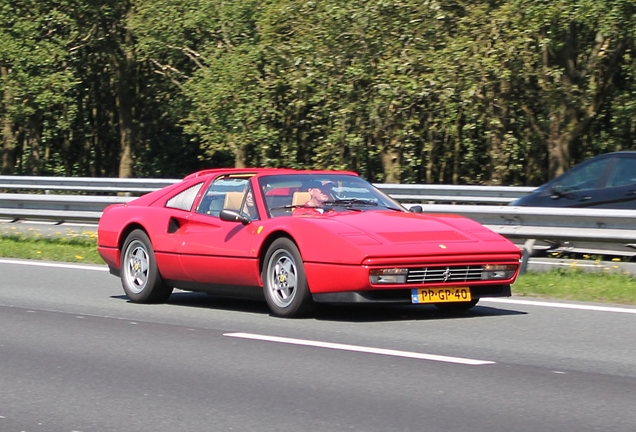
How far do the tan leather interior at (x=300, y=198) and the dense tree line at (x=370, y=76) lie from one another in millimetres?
14184

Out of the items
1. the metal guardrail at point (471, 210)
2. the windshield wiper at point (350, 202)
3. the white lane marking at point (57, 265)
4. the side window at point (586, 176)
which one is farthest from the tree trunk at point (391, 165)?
the windshield wiper at point (350, 202)

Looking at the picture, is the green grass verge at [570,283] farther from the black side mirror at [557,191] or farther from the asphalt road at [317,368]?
the black side mirror at [557,191]

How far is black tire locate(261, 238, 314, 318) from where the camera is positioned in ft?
30.0

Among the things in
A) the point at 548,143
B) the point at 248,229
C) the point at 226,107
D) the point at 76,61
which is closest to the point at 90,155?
the point at 76,61

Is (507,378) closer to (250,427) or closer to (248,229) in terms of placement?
(250,427)

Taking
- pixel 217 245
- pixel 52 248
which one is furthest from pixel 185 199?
pixel 52 248

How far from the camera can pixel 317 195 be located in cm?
998

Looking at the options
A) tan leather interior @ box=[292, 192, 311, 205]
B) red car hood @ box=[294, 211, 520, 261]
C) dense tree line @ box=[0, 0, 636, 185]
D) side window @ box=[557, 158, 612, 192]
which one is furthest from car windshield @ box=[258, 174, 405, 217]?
dense tree line @ box=[0, 0, 636, 185]

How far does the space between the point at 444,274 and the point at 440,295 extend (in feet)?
0.61

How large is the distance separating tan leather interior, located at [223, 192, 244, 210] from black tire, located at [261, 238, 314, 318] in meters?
0.85

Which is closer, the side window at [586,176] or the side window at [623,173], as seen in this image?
the side window at [623,173]

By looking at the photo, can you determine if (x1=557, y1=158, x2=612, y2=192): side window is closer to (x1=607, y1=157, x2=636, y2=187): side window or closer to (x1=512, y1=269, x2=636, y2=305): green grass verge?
(x1=607, y1=157, x2=636, y2=187): side window

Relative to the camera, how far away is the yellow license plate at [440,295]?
8.88 metres

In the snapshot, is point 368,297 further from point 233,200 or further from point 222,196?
point 222,196
